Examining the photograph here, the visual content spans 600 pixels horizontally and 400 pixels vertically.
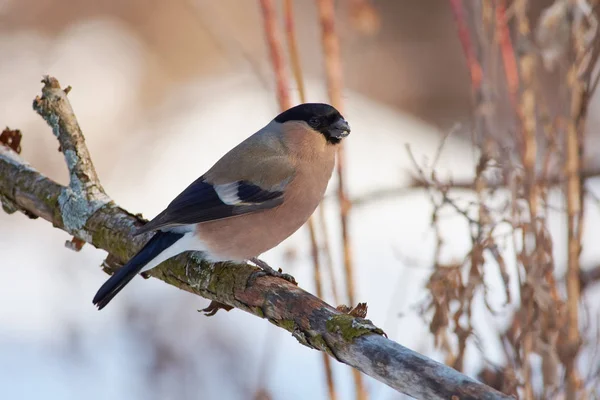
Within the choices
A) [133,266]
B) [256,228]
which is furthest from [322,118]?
[133,266]

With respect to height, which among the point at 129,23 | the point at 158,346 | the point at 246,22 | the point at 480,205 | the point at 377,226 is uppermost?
the point at 246,22

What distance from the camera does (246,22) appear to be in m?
7.47

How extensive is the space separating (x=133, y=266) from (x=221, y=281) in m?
0.27

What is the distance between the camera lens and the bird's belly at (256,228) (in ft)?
8.16

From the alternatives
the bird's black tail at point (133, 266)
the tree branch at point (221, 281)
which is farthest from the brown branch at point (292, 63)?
the bird's black tail at point (133, 266)

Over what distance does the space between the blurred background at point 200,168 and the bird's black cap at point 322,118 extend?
0.87 ft

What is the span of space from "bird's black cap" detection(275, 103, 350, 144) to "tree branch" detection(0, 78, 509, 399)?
1.91 ft

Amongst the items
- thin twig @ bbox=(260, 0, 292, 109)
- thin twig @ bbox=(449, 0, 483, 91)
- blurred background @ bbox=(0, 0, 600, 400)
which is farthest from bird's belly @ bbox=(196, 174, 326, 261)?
thin twig @ bbox=(449, 0, 483, 91)

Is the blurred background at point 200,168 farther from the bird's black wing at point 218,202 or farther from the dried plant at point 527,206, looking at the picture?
the bird's black wing at point 218,202

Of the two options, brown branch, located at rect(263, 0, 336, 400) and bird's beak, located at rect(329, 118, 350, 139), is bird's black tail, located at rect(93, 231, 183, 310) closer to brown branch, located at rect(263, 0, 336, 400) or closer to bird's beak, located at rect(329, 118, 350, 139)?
brown branch, located at rect(263, 0, 336, 400)

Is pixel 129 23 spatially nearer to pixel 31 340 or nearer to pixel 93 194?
pixel 31 340

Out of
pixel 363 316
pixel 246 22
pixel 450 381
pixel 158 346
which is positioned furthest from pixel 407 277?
pixel 246 22

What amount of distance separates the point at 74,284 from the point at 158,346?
0.80 m

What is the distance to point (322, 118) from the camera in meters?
2.66
